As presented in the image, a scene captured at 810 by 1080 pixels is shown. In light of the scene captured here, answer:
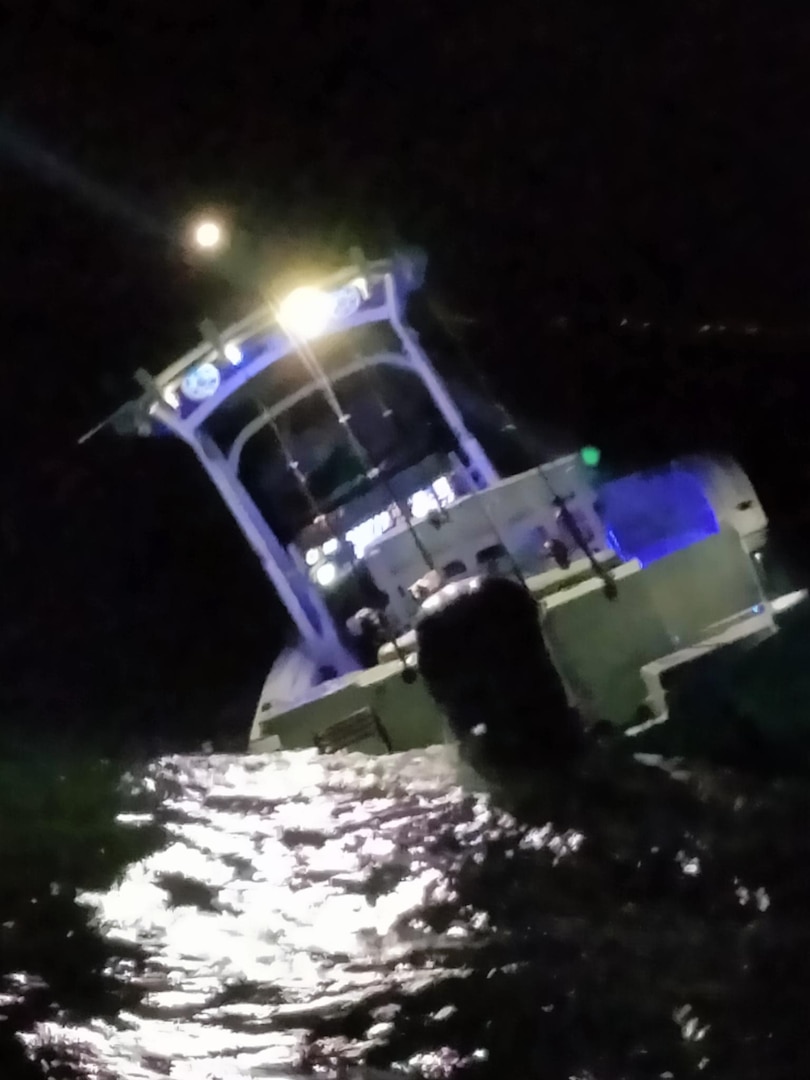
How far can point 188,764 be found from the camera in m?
8.38

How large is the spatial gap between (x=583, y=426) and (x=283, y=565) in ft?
13.6

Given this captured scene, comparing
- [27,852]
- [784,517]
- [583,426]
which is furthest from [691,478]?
[27,852]

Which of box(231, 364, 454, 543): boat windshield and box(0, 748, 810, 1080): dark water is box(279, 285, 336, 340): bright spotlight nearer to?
box(231, 364, 454, 543): boat windshield

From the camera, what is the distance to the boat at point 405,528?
745 cm

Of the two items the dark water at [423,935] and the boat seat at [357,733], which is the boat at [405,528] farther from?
the dark water at [423,935]

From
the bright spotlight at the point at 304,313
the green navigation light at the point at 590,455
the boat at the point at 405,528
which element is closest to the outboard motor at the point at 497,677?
the boat at the point at 405,528

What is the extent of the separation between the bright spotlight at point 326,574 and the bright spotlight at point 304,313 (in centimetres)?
255

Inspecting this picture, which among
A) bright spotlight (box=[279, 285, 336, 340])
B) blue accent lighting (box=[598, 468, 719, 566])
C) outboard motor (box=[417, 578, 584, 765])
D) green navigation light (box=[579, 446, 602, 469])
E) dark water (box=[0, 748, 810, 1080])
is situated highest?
bright spotlight (box=[279, 285, 336, 340])

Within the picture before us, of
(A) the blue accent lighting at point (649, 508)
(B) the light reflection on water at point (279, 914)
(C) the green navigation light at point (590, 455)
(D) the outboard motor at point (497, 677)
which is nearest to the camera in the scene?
(B) the light reflection on water at point (279, 914)

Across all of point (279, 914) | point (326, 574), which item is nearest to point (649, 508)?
point (326, 574)

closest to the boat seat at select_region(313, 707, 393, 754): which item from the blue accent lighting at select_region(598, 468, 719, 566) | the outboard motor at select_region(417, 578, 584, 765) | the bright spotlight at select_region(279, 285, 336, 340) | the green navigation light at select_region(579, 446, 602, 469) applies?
the outboard motor at select_region(417, 578, 584, 765)

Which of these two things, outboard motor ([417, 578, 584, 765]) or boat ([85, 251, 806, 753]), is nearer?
outboard motor ([417, 578, 584, 765])

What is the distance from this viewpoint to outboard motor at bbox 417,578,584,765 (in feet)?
19.1

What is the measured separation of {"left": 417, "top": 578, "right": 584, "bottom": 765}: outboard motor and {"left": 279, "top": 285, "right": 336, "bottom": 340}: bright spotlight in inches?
246
